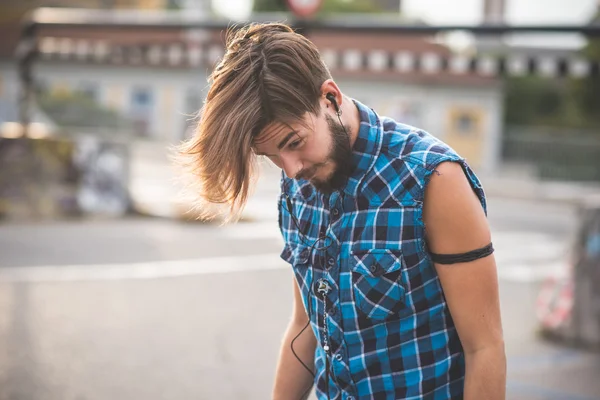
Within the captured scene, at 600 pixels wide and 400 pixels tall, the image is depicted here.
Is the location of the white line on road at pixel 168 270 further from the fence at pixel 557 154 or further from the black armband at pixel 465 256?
the fence at pixel 557 154

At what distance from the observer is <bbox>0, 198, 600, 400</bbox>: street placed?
4.76 meters

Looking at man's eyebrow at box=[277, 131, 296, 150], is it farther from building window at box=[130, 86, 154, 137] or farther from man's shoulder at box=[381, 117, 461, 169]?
building window at box=[130, 86, 154, 137]

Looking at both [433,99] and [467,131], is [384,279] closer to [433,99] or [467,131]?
[467,131]

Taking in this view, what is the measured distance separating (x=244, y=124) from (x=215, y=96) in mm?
122

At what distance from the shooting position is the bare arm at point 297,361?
2166 millimetres

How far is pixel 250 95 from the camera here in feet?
5.57

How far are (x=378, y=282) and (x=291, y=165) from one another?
35 centimetres

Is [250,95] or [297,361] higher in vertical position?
[250,95]

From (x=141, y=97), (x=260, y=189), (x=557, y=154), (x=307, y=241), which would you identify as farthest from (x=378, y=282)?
(x=141, y=97)

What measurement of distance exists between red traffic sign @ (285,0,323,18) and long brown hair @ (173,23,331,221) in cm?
977

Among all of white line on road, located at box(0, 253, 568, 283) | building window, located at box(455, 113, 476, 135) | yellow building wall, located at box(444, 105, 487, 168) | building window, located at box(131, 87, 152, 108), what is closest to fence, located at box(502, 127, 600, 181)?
yellow building wall, located at box(444, 105, 487, 168)

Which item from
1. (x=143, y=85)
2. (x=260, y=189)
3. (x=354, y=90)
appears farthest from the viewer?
(x=143, y=85)

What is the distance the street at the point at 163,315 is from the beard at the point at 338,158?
298cm

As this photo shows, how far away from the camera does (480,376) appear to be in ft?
5.78
